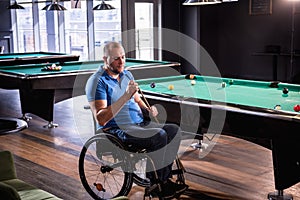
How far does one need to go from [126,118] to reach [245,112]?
835mm

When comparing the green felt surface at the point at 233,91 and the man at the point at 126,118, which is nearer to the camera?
the man at the point at 126,118

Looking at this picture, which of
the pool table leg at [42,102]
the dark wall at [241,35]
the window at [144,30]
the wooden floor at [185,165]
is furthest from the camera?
the window at [144,30]

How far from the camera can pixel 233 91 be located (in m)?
3.96

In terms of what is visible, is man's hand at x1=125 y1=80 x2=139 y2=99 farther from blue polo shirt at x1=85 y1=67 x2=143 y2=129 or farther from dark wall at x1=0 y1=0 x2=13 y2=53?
dark wall at x1=0 y1=0 x2=13 y2=53

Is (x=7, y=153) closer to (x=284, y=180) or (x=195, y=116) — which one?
(x=195, y=116)

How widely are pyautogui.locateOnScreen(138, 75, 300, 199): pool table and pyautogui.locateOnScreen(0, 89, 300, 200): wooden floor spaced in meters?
0.36

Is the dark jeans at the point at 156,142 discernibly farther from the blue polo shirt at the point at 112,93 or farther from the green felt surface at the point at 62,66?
the green felt surface at the point at 62,66

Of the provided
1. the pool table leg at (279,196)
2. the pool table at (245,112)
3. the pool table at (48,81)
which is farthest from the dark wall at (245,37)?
the pool table leg at (279,196)

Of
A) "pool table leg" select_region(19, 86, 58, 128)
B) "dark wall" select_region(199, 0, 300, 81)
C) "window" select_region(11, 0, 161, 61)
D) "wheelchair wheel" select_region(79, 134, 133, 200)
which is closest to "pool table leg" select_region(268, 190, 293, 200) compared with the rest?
"wheelchair wheel" select_region(79, 134, 133, 200)

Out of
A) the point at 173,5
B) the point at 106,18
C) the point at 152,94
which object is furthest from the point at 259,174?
the point at 106,18

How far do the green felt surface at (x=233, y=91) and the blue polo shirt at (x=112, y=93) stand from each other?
0.53 meters

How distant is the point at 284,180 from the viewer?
120 inches

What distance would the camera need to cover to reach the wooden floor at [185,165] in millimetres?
3354

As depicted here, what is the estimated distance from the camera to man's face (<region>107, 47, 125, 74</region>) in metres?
3.20
